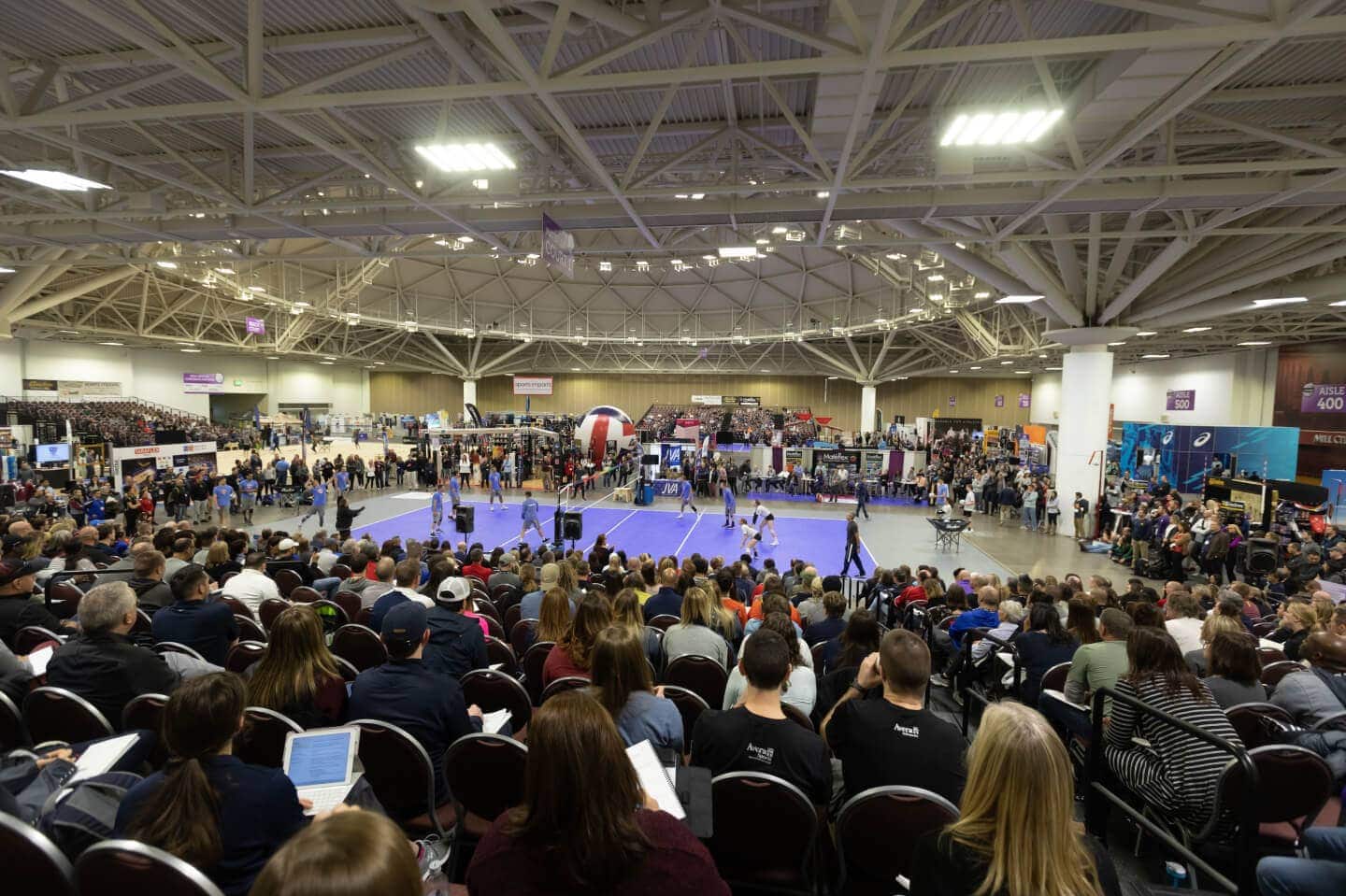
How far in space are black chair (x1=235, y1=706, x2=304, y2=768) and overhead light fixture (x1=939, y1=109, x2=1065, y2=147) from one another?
9775 mm

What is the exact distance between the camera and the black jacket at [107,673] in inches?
149

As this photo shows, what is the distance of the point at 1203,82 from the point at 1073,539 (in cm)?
1580

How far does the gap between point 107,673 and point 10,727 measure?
51cm

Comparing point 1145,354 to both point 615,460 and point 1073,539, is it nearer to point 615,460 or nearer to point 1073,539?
point 1073,539

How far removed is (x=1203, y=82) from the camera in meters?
7.04

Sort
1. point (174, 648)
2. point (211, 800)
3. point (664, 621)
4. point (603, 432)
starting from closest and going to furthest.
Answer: point (211, 800)
point (174, 648)
point (664, 621)
point (603, 432)

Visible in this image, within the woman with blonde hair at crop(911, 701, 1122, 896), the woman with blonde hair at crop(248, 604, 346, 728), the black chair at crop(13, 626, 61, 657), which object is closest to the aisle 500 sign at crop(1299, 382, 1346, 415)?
the woman with blonde hair at crop(911, 701, 1122, 896)

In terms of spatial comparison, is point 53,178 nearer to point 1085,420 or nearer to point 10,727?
point 10,727

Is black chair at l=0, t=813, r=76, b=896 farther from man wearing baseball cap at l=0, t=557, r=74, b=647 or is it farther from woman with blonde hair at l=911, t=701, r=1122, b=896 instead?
man wearing baseball cap at l=0, t=557, r=74, b=647

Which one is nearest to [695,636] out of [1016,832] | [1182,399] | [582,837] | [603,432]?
[1016,832]

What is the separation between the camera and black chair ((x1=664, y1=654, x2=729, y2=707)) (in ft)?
16.7

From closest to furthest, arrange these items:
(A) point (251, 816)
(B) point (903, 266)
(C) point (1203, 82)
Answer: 1. (A) point (251, 816)
2. (C) point (1203, 82)
3. (B) point (903, 266)

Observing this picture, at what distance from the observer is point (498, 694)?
4316mm

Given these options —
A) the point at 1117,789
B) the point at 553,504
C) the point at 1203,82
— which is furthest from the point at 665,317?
the point at 1117,789
